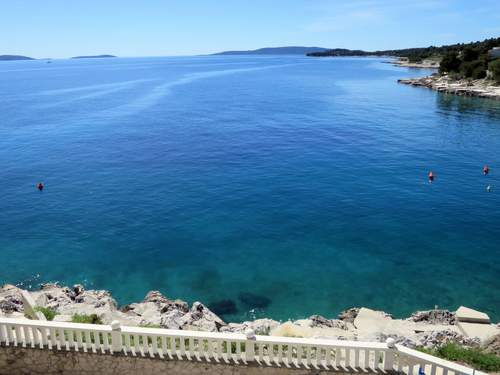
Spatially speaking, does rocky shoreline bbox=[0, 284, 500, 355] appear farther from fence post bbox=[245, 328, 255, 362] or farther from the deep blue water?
fence post bbox=[245, 328, 255, 362]

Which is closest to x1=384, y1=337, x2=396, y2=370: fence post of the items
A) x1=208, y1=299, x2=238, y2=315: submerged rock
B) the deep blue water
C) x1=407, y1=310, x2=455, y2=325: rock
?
x1=407, y1=310, x2=455, y2=325: rock

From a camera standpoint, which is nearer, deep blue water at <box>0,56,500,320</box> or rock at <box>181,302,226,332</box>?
rock at <box>181,302,226,332</box>

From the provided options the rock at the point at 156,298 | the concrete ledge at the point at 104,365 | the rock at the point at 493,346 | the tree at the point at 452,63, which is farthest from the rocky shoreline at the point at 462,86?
the concrete ledge at the point at 104,365

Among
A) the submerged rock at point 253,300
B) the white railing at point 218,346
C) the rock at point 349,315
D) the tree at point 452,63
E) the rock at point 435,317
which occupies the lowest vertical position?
the submerged rock at point 253,300

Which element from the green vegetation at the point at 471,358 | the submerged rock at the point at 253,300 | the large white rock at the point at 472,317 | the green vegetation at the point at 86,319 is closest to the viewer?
the green vegetation at the point at 471,358

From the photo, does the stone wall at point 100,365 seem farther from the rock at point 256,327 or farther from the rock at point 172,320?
the rock at point 256,327

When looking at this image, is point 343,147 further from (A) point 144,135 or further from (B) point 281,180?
(A) point 144,135
